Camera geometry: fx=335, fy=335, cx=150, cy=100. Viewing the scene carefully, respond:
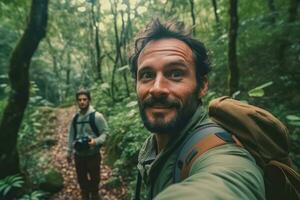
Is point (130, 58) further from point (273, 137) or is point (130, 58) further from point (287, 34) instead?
point (287, 34)

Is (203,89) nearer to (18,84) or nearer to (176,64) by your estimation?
(176,64)

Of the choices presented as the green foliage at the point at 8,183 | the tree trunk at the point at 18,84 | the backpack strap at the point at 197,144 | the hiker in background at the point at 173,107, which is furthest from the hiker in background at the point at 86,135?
the backpack strap at the point at 197,144

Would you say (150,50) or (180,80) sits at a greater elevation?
(150,50)

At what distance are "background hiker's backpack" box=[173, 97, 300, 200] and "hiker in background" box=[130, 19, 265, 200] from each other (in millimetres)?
74

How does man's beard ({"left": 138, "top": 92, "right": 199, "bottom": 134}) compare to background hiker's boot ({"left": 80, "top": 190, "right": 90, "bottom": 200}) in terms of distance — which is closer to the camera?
man's beard ({"left": 138, "top": 92, "right": 199, "bottom": 134})

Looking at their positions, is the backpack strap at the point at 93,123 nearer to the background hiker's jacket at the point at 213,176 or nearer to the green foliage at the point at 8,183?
the green foliage at the point at 8,183

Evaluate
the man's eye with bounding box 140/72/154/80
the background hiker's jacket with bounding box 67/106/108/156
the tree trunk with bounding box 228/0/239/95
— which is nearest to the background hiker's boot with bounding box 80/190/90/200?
the background hiker's jacket with bounding box 67/106/108/156

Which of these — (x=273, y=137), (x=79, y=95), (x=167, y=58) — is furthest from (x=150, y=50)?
(x=79, y=95)

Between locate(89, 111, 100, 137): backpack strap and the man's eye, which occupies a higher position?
the man's eye

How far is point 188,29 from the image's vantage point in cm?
249

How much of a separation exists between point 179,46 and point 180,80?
31 cm

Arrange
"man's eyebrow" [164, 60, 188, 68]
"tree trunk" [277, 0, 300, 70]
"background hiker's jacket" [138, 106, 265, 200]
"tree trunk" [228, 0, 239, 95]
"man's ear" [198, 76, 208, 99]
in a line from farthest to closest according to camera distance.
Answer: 1. "tree trunk" [277, 0, 300, 70]
2. "tree trunk" [228, 0, 239, 95]
3. "man's ear" [198, 76, 208, 99]
4. "man's eyebrow" [164, 60, 188, 68]
5. "background hiker's jacket" [138, 106, 265, 200]

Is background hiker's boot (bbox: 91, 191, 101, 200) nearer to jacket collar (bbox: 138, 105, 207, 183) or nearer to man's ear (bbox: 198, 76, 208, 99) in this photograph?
jacket collar (bbox: 138, 105, 207, 183)

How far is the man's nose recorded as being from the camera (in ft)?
6.88
